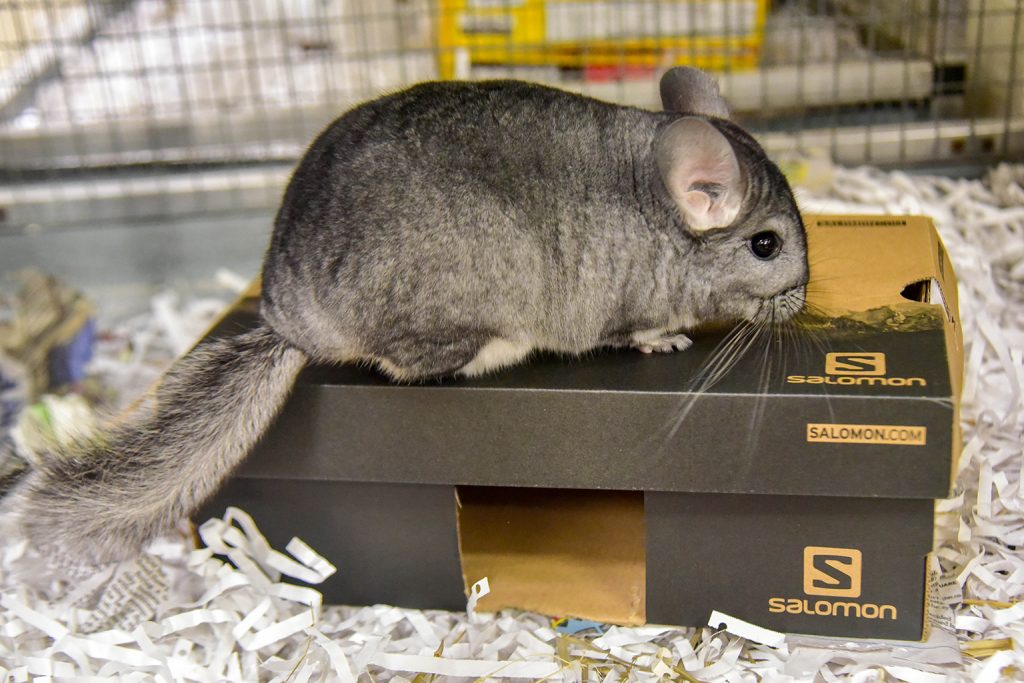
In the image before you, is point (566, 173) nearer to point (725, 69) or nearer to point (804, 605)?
point (804, 605)

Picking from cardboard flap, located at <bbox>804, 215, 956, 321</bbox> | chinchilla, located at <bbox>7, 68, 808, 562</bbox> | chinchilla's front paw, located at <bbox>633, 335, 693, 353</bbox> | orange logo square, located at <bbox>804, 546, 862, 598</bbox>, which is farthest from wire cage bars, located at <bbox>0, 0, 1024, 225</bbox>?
orange logo square, located at <bbox>804, 546, 862, 598</bbox>

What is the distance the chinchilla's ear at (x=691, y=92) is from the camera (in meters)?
1.61

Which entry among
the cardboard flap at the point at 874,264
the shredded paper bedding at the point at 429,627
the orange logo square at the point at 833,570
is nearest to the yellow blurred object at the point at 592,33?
the cardboard flap at the point at 874,264

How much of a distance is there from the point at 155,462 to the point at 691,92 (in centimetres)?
96

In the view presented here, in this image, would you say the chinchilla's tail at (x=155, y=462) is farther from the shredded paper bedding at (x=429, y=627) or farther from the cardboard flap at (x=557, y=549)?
the cardboard flap at (x=557, y=549)

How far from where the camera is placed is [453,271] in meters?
1.45

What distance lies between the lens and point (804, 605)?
4.69ft

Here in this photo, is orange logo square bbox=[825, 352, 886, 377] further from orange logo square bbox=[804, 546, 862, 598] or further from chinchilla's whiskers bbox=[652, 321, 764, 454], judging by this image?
orange logo square bbox=[804, 546, 862, 598]

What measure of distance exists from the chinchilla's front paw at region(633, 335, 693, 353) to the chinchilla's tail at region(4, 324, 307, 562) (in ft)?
1.61

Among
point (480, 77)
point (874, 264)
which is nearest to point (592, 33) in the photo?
point (480, 77)

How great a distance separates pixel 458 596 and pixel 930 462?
2.23 ft

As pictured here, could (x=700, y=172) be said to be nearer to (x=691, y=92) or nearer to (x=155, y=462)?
(x=691, y=92)

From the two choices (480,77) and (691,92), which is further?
(480,77)

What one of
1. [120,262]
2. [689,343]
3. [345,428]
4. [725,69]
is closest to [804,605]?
[689,343]
